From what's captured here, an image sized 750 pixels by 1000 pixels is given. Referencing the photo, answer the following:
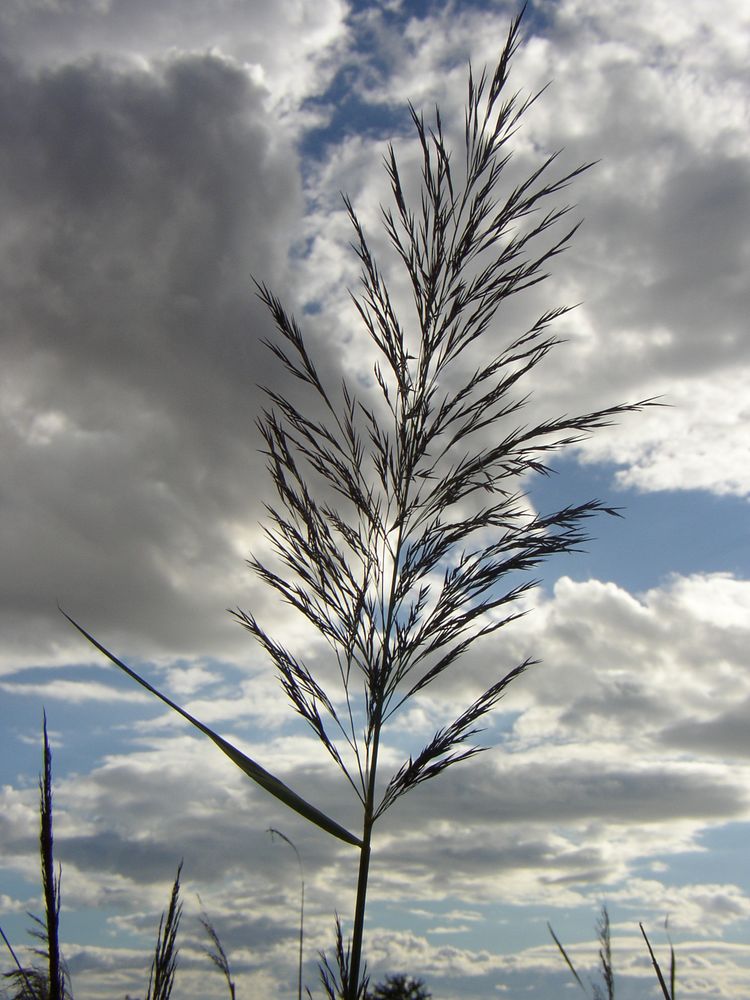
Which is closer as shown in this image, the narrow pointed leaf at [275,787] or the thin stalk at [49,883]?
the thin stalk at [49,883]

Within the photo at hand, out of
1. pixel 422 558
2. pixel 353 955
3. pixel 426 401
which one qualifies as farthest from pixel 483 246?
pixel 353 955

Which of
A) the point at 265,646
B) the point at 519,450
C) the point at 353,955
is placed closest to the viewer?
the point at 353,955

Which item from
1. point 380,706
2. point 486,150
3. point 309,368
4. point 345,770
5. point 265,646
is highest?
point 486,150

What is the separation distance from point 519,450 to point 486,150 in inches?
41.0

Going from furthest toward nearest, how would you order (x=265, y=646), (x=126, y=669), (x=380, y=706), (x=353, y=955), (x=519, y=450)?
(x=519, y=450)
(x=265, y=646)
(x=380, y=706)
(x=353, y=955)
(x=126, y=669)

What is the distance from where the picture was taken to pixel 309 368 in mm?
2867

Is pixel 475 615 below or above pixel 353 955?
above

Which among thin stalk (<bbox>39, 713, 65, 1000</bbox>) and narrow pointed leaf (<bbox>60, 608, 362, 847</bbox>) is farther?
narrow pointed leaf (<bbox>60, 608, 362, 847</bbox>)

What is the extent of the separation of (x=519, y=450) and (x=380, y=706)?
952 mm

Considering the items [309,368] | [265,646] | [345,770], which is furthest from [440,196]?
[345,770]

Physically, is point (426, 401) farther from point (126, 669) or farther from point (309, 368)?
point (126, 669)

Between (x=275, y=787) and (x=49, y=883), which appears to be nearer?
(x=49, y=883)

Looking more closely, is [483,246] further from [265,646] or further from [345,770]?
[345,770]

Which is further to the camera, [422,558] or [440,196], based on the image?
[440,196]
